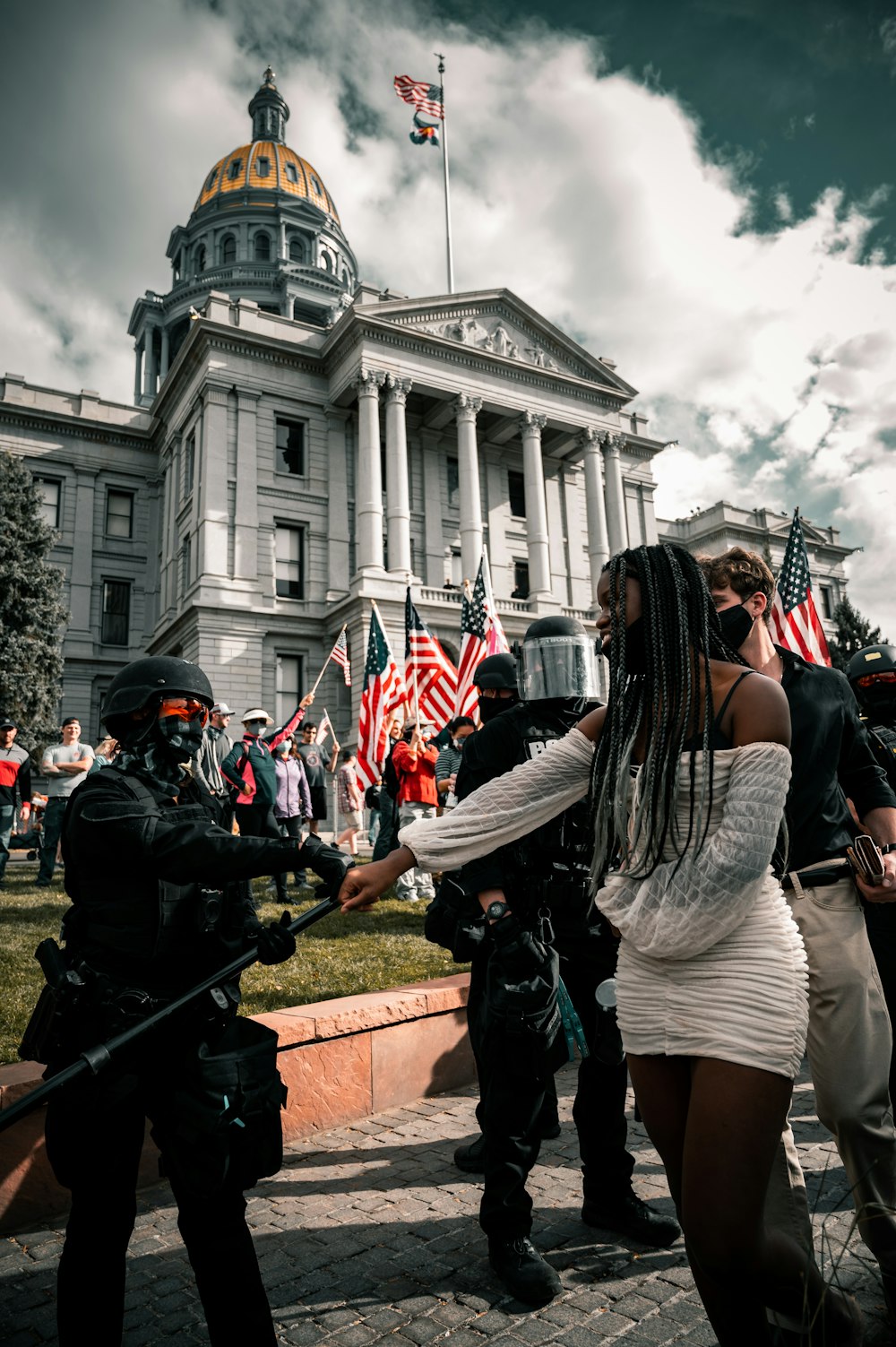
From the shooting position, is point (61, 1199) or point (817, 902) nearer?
point (817, 902)

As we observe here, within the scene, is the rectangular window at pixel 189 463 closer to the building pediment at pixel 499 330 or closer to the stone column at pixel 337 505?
the stone column at pixel 337 505

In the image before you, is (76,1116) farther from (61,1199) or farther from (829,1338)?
(829,1338)

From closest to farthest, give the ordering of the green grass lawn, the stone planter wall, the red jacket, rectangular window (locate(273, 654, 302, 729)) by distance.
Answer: the stone planter wall
the green grass lawn
the red jacket
rectangular window (locate(273, 654, 302, 729))

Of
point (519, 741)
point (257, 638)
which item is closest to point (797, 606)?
point (519, 741)

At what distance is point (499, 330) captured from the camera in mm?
36812

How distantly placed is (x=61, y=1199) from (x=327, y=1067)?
1.31 meters

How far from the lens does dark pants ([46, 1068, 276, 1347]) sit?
88.5 inches

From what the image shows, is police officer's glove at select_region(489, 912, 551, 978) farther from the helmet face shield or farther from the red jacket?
the red jacket

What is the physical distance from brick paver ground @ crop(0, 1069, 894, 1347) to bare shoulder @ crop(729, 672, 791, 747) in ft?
4.60

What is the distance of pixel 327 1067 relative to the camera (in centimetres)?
438

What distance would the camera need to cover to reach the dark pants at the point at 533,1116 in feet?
9.82

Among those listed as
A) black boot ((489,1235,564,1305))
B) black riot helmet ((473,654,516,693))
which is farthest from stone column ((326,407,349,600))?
black boot ((489,1235,564,1305))

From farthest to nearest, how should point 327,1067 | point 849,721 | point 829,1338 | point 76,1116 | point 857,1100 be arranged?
point 327,1067
point 849,721
point 857,1100
point 76,1116
point 829,1338

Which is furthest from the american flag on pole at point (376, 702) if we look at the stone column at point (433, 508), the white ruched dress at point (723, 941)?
the stone column at point (433, 508)
